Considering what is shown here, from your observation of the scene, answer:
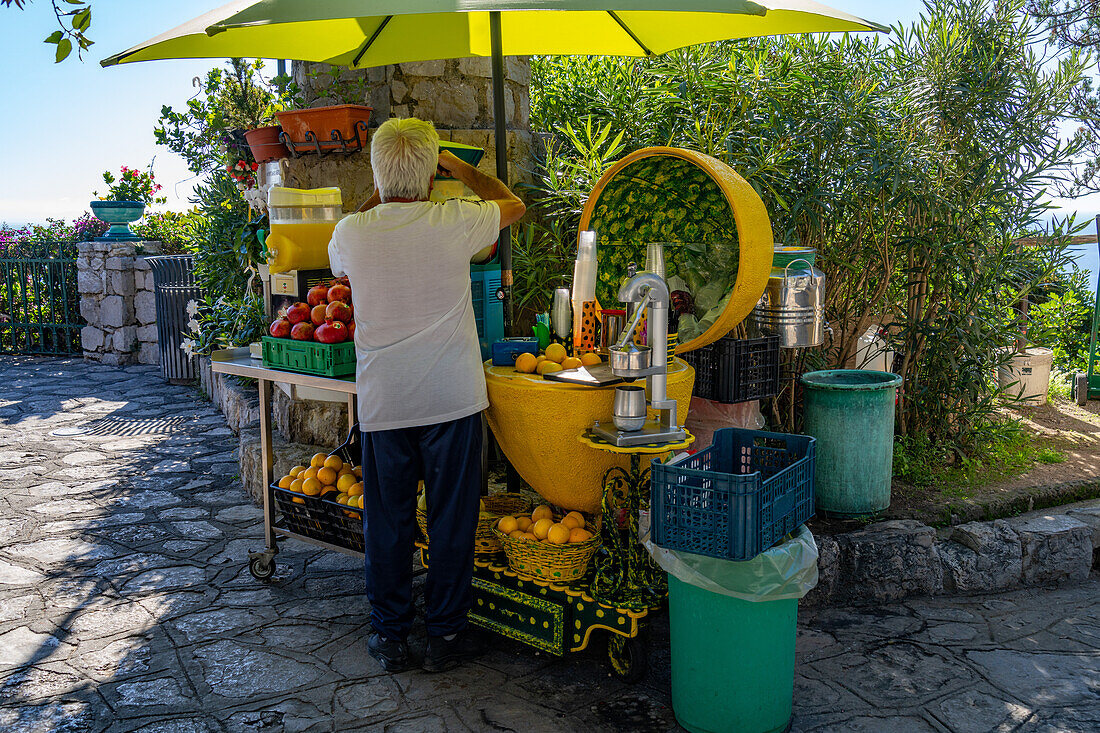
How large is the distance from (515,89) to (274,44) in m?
2.06

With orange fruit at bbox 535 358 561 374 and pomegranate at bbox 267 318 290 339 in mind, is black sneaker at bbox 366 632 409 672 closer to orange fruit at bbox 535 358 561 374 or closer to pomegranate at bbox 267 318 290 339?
orange fruit at bbox 535 358 561 374

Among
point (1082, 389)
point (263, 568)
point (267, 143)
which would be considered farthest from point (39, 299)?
point (1082, 389)

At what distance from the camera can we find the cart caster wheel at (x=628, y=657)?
3387 mm

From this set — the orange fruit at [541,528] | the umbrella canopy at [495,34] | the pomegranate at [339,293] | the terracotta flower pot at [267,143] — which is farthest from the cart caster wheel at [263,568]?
the terracotta flower pot at [267,143]

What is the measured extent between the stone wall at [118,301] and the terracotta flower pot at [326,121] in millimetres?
6972

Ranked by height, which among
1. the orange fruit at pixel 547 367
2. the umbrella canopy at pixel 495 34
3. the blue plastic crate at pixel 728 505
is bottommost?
the blue plastic crate at pixel 728 505

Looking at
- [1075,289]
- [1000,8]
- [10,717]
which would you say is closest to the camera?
[10,717]

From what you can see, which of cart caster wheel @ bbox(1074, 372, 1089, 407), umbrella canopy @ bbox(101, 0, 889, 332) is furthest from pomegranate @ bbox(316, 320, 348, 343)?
cart caster wheel @ bbox(1074, 372, 1089, 407)

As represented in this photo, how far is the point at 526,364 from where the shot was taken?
370 cm

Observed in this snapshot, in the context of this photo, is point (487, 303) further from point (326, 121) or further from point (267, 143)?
point (267, 143)

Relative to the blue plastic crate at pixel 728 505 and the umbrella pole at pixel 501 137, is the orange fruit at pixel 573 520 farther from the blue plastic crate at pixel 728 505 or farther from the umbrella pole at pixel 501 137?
the umbrella pole at pixel 501 137

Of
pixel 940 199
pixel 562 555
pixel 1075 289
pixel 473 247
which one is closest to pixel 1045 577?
pixel 940 199

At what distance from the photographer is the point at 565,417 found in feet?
11.4

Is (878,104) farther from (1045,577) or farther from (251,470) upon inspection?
(251,470)
